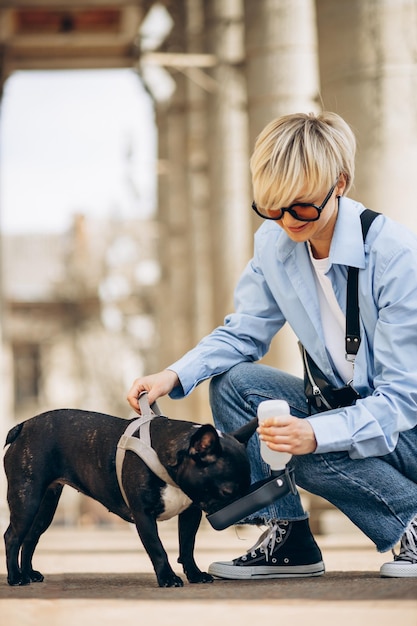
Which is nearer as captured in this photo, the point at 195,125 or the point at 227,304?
the point at 227,304

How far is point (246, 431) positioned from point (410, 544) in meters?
0.73

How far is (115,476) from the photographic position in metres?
4.44

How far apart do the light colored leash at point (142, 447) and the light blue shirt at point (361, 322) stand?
336 mm

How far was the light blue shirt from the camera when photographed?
4215mm

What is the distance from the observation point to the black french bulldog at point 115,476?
418cm

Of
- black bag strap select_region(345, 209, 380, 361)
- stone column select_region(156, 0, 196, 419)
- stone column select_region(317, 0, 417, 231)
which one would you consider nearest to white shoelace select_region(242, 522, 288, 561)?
black bag strap select_region(345, 209, 380, 361)

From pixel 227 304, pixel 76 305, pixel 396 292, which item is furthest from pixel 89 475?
pixel 76 305

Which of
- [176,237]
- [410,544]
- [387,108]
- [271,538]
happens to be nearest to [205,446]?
[271,538]

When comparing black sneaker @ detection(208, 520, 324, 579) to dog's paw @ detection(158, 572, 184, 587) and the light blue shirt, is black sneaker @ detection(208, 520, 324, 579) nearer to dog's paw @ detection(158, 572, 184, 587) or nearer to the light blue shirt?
dog's paw @ detection(158, 572, 184, 587)

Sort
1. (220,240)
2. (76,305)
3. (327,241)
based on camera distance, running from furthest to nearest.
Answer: (76,305), (220,240), (327,241)

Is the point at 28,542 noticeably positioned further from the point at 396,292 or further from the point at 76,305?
the point at 76,305

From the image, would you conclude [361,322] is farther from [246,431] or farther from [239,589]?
[239,589]

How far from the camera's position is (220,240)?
48.8 ft

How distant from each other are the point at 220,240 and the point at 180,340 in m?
4.86
